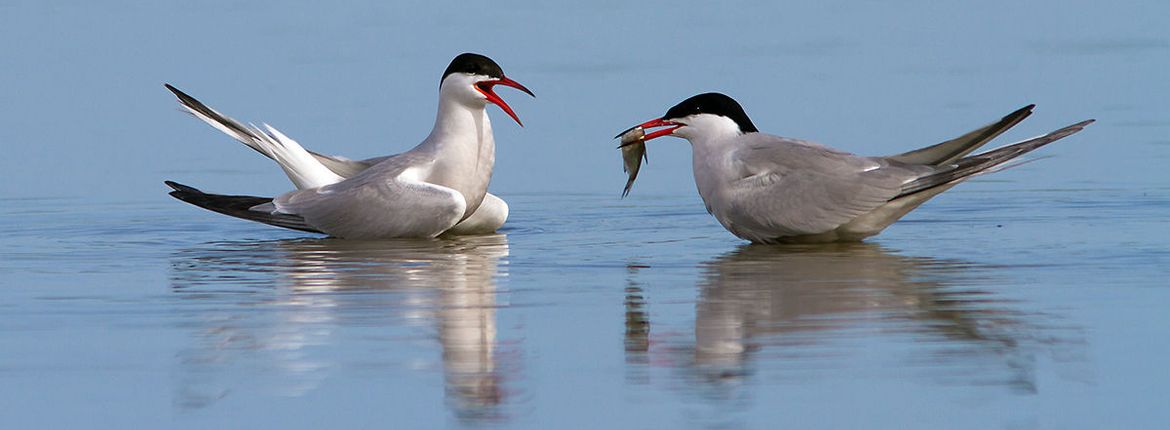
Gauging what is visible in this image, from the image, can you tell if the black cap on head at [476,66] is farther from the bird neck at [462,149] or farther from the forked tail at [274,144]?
the forked tail at [274,144]

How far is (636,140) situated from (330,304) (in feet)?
9.42

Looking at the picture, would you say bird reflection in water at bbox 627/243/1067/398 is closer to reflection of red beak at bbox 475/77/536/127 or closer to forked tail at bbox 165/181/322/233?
reflection of red beak at bbox 475/77/536/127

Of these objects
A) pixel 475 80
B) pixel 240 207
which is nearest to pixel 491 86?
pixel 475 80

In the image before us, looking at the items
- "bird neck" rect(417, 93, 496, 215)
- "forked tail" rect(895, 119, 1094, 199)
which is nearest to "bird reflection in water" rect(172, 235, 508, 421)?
"bird neck" rect(417, 93, 496, 215)

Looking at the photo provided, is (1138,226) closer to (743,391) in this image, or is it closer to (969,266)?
(969,266)

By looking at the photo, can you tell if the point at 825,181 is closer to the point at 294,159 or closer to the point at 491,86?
the point at 491,86

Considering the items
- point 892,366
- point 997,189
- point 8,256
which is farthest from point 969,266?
point 8,256

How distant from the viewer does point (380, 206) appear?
865 centimetres

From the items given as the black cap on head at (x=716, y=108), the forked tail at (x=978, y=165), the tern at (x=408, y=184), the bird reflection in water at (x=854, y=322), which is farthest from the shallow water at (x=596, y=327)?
the black cap on head at (x=716, y=108)

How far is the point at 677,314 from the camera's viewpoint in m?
6.00

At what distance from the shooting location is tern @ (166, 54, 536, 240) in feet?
28.3

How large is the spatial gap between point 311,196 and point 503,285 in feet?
7.69

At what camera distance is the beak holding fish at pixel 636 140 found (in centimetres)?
869

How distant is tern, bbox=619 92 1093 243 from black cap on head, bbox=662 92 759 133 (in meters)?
0.14
